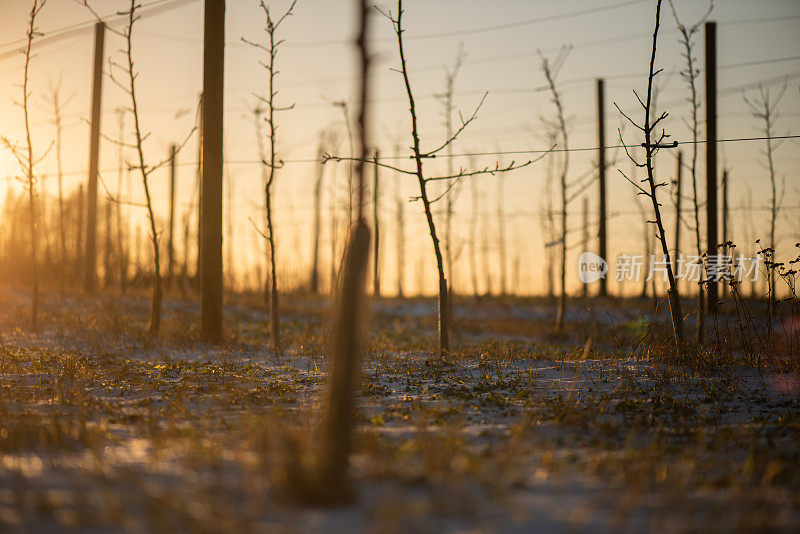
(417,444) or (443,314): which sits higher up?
(443,314)

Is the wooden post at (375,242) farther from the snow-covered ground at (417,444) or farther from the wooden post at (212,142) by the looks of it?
the snow-covered ground at (417,444)

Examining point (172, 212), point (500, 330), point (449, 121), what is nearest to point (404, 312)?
point (500, 330)

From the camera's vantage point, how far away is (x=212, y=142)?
1080cm

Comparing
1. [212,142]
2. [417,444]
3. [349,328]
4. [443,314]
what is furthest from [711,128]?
[349,328]

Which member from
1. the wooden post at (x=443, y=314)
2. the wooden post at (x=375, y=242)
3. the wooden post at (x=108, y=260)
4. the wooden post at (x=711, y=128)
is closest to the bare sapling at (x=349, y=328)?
the wooden post at (x=443, y=314)

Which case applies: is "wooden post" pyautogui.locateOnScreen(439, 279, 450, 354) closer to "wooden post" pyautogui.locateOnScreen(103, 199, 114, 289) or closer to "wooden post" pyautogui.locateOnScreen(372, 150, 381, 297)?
"wooden post" pyautogui.locateOnScreen(372, 150, 381, 297)

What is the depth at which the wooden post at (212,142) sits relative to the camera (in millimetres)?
10766

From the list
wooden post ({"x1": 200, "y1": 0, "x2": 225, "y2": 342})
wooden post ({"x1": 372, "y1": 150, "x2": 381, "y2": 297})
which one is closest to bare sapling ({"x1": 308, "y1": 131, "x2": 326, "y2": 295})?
wooden post ({"x1": 372, "y1": 150, "x2": 381, "y2": 297})

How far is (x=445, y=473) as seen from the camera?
393 cm

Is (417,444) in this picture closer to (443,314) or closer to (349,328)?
(349,328)

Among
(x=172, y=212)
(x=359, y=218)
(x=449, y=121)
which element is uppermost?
(x=449, y=121)

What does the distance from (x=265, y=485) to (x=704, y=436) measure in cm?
393

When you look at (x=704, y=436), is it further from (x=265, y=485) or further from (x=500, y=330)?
(x=500, y=330)

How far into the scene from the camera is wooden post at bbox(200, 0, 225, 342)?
10.8m
